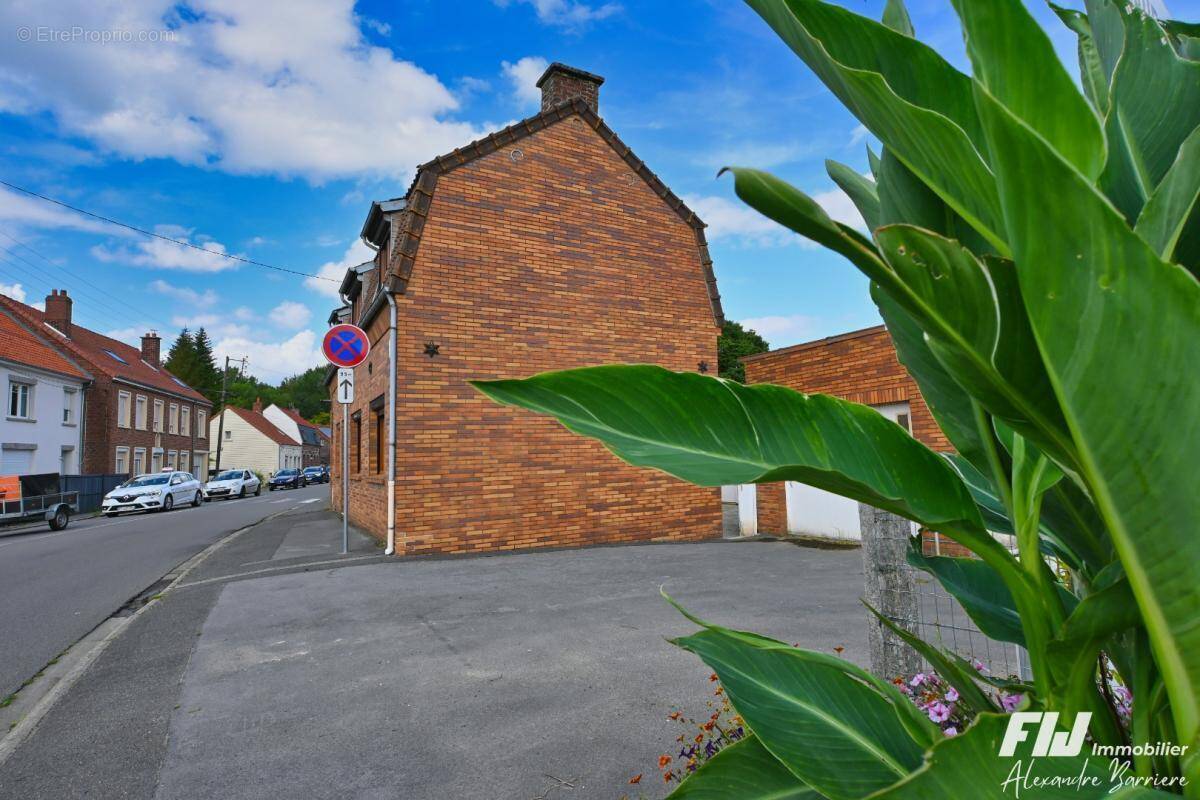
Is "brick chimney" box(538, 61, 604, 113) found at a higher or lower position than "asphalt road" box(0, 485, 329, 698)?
higher

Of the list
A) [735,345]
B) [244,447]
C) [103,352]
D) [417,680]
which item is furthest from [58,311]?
[417,680]

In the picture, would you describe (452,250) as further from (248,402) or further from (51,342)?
(248,402)

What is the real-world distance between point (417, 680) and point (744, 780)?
12.1 feet

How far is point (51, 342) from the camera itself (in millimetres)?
28609

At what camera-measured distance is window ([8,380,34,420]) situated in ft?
77.5

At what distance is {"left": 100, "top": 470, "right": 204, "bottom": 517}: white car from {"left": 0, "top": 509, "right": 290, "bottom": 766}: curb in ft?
61.8

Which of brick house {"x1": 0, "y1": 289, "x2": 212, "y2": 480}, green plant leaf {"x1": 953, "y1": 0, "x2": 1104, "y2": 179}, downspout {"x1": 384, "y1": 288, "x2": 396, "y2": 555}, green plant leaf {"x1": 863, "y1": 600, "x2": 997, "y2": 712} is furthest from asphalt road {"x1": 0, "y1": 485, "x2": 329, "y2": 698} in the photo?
brick house {"x1": 0, "y1": 289, "x2": 212, "y2": 480}

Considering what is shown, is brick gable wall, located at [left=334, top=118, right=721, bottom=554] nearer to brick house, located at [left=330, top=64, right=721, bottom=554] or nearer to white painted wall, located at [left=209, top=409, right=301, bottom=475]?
brick house, located at [left=330, top=64, right=721, bottom=554]

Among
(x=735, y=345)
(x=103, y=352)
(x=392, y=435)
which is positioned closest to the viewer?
(x=392, y=435)

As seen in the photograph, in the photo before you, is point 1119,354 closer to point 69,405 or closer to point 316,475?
point 69,405

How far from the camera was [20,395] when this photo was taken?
24250 mm

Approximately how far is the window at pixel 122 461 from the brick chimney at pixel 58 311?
578cm

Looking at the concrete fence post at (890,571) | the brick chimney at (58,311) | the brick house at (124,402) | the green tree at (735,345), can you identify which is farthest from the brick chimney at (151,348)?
the concrete fence post at (890,571)

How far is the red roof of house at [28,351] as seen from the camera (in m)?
24.0
